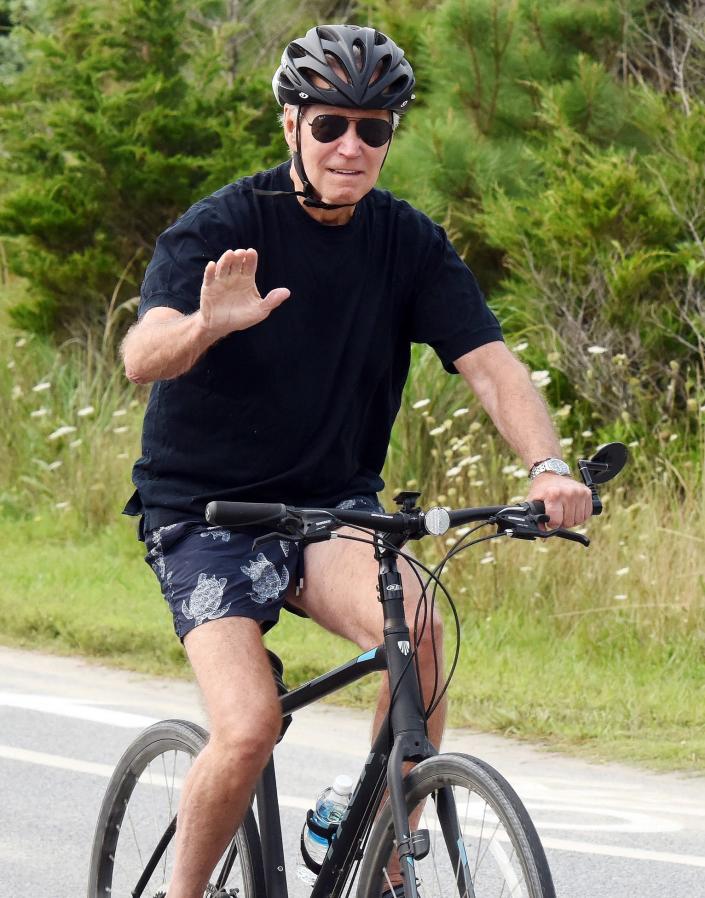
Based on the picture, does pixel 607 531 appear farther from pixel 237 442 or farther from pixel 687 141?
pixel 237 442

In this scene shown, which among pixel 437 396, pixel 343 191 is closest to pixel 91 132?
pixel 437 396

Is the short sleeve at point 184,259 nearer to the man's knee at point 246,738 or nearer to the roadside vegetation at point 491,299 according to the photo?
the man's knee at point 246,738

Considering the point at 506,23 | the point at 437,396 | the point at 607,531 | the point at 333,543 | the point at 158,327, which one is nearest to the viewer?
the point at 158,327

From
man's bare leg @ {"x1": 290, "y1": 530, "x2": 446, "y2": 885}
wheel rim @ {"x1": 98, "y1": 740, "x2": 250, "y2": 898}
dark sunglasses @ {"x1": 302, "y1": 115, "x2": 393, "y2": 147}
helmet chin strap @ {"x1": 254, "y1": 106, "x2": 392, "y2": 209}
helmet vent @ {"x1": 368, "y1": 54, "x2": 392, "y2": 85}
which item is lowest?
wheel rim @ {"x1": 98, "y1": 740, "x2": 250, "y2": 898}

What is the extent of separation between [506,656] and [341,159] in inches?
156

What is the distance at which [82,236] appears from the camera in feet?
42.8

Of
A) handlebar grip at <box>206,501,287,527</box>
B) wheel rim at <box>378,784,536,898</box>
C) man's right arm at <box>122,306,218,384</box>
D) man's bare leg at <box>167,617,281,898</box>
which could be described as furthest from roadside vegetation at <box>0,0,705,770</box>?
handlebar grip at <box>206,501,287,527</box>

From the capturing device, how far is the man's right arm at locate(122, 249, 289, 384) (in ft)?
10.2

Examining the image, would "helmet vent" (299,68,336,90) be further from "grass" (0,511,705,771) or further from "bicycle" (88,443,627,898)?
"grass" (0,511,705,771)

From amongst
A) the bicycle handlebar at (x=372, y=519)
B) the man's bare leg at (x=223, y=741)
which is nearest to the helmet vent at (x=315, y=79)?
the bicycle handlebar at (x=372, y=519)

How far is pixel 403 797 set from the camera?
305 cm

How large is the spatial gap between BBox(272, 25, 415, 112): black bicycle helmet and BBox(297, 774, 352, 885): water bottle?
141cm

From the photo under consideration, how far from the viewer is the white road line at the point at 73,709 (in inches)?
260

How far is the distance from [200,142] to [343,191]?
981 cm
